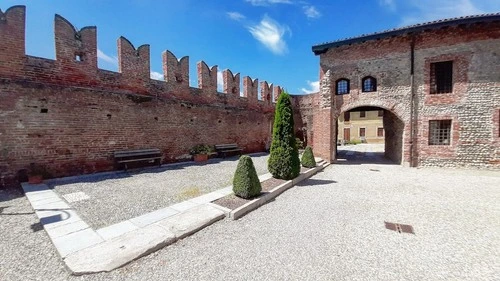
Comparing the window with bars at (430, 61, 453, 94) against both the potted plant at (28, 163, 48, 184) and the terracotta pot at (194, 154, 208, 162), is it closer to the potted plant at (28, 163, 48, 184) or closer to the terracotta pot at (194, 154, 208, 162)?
the terracotta pot at (194, 154, 208, 162)

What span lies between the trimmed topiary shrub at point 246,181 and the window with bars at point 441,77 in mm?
11485

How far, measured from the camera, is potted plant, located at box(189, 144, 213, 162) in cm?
1243

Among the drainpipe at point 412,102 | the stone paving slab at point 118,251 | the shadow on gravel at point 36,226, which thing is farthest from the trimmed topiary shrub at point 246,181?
the drainpipe at point 412,102

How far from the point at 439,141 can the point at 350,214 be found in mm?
9746

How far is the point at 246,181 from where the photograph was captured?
221 inches

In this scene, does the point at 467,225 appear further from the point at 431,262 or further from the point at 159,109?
the point at 159,109

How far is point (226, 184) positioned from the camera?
7363mm

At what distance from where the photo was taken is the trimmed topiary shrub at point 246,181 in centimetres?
561

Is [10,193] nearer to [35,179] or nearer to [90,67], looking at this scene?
[35,179]

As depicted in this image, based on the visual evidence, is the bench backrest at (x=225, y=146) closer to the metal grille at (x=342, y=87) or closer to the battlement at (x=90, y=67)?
the battlement at (x=90, y=67)

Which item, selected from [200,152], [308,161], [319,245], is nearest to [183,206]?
[319,245]

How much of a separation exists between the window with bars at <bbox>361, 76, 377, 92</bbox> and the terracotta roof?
2.18 m

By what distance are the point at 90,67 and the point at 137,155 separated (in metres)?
4.20

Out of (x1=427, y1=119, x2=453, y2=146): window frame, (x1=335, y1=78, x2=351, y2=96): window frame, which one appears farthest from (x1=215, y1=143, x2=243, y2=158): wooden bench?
(x1=427, y1=119, x2=453, y2=146): window frame
